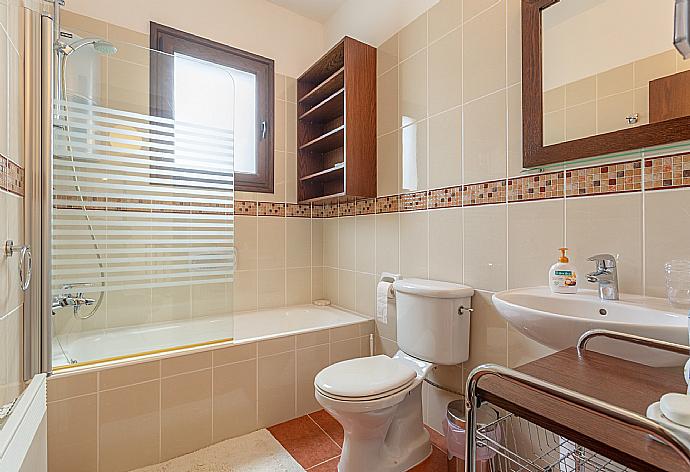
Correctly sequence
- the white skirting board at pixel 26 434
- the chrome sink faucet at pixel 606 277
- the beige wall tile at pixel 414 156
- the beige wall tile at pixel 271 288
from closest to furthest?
the white skirting board at pixel 26 434 → the chrome sink faucet at pixel 606 277 → the beige wall tile at pixel 414 156 → the beige wall tile at pixel 271 288

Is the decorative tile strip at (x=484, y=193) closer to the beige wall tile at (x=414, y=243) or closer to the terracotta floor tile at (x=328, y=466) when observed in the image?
the beige wall tile at (x=414, y=243)

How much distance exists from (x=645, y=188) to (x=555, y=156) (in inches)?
12.0

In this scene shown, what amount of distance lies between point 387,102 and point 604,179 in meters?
1.37

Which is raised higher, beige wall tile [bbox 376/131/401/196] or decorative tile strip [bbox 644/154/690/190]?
beige wall tile [bbox 376/131/401/196]

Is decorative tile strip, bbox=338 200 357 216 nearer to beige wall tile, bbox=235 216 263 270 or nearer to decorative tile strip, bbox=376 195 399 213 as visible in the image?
decorative tile strip, bbox=376 195 399 213

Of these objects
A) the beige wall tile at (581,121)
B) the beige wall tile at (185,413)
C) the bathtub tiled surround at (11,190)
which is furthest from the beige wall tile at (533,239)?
the bathtub tiled surround at (11,190)

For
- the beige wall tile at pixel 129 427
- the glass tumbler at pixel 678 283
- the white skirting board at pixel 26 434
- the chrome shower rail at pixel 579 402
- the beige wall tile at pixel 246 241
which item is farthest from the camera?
the beige wall tile at pixel 246 241

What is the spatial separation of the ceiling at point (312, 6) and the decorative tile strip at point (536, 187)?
201 centimetres

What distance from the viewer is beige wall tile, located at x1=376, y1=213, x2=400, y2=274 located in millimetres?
2256

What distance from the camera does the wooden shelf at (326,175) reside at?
2.45 m

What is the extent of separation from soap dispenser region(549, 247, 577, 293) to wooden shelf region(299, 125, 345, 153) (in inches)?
59.0

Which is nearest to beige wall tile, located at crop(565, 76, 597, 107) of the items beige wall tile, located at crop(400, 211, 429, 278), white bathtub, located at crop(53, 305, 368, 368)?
beige wall tile, located at crop(400, 211, 429, 278)

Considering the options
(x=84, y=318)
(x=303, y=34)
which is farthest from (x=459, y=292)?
(x=303, y=34)

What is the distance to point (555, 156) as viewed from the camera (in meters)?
1.41
